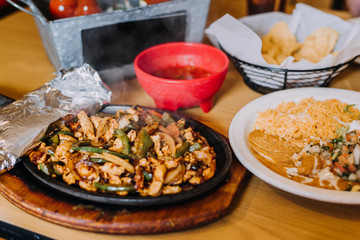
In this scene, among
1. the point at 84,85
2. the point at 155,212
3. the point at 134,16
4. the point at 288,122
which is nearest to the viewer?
the point at 155,212

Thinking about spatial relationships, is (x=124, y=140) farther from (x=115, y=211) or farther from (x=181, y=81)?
(x=181, y=81)

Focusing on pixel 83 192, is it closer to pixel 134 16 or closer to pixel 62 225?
pixel 62 225

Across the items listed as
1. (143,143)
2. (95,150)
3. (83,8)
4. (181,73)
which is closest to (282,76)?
(181,73)

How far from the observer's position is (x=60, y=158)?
1294 mm

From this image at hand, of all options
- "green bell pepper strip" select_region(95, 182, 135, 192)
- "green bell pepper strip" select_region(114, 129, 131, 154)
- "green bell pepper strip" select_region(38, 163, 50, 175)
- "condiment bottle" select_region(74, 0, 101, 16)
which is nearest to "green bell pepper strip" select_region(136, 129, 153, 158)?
"green bell pepper strip" select_region(114, 129, 131, 154)

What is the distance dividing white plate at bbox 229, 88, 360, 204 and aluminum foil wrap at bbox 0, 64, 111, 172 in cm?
66

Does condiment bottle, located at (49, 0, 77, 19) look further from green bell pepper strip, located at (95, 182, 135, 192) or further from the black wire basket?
green bell pepper strip, located at (95, 182, 135, 192)

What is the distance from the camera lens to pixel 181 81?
62.9 inches

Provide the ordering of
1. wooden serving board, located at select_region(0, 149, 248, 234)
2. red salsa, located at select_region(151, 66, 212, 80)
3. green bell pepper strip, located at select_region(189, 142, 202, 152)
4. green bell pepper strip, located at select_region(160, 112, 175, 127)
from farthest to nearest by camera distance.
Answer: red salsa, located at select_region(151, 66, 212, 80) < green bell pepper strip, located at select_region(160, 112, 175, 127) < green bell pepper strip, located at select_region(189, 142, 202, 152) < wooden serving board, located at select_region(0, 149, 248, 234)

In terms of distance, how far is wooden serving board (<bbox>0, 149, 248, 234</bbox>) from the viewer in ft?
3.55

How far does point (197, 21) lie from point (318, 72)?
0.82m

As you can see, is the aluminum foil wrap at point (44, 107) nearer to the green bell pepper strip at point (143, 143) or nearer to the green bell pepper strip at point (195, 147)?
the green bell pepper strip at point (143, 143)

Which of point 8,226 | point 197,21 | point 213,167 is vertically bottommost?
point 8,226

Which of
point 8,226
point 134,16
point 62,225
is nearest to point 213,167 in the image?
point 62,225
